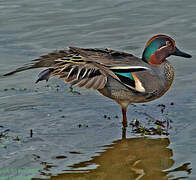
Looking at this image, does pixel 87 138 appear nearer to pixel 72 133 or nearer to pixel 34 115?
pixel 72 133

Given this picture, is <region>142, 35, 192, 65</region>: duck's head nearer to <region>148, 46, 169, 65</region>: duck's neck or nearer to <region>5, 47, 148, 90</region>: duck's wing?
<region>148, 46, 169, 65</region>: duck's neck

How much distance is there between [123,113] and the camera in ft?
24.2

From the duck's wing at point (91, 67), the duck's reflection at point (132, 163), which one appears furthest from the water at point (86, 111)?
the duck's wing at point (91, 67)

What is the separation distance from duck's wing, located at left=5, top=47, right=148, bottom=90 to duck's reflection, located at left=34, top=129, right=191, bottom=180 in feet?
2.87

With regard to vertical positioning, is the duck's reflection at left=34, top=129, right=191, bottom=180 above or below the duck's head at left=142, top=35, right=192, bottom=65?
below

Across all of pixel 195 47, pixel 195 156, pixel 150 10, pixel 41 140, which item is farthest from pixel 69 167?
→ pixel 150 10

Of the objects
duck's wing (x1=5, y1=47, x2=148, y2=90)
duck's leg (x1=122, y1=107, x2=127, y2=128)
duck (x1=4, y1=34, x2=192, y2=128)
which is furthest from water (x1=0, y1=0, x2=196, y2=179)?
duck's wing (x1=5, y1=47, x2=148, y2=90)

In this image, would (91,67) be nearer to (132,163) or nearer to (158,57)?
(158,57)

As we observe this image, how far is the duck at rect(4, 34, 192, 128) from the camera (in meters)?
6.81

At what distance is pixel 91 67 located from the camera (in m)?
6.85

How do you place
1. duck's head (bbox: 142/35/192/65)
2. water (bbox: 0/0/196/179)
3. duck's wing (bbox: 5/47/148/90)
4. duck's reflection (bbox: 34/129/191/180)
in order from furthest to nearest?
duck's head (bbox: 142/35/192/65), duck's wing (bbox: 5/47/148/90), water (bbox: 0/0/196/179), duck's reflection (bbox: 34/129/191/180)

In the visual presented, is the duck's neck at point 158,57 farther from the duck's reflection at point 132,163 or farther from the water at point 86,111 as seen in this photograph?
the duck's reflection at point 132,163

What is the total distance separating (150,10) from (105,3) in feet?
5.34

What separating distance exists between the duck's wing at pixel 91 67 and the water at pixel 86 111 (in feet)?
2.67
